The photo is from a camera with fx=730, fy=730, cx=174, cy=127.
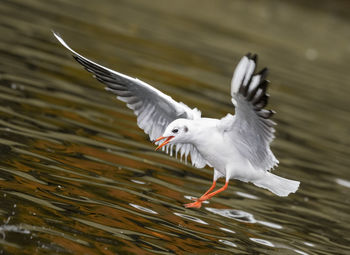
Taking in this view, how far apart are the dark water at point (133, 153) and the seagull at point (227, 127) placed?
0.61 m

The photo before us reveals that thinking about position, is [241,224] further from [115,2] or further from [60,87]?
[115,2]

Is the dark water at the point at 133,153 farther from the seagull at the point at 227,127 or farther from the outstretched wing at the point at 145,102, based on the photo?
the outstretched wing at the point at 145,102

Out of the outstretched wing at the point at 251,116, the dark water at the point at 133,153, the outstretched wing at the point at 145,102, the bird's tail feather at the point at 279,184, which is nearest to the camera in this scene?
the outstretched wing at the point at 251,116

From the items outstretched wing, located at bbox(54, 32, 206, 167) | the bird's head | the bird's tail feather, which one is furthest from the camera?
outstretched wing, located at bbox(54, 32, 206, 167)

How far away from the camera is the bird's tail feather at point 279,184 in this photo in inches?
317

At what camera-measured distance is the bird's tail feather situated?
8062 millimetres

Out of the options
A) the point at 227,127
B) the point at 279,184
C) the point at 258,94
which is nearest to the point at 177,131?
the point at 227,127

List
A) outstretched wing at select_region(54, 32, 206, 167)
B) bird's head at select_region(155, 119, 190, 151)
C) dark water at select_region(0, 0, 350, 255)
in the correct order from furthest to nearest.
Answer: outstretched wing at select_region(54, 32, 206, 167), bird's head at select_region(155, 119, 190, 151), dark water at select_region(0, 0, 350, 255)

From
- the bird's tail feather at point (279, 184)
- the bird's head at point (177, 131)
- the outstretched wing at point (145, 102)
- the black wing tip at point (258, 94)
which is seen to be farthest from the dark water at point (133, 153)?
the black wing tip at point (258, 94)

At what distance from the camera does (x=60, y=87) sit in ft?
41.2

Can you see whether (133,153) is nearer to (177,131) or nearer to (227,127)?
(177,131)

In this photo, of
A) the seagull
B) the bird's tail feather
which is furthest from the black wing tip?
the bird's tail feather

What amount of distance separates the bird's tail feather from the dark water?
1.76 feet

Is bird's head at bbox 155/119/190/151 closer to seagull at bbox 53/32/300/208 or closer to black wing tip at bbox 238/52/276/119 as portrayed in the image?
seagull at bbox 53/32/300/208
